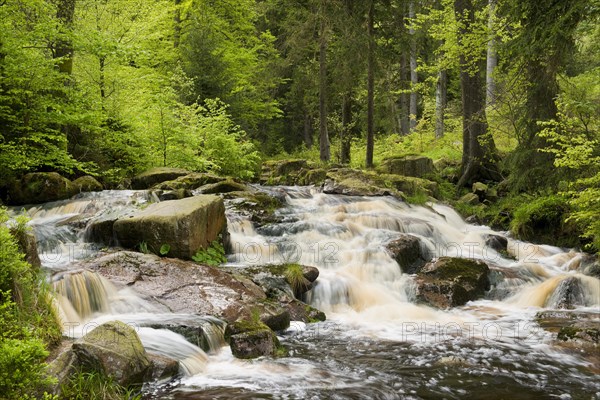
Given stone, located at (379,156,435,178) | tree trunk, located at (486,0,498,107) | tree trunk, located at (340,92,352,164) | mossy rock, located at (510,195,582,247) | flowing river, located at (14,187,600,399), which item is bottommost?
flowing river, located at (14,187,600,399)

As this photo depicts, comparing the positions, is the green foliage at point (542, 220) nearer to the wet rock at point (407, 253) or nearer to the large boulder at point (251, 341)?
the wet rock at point (407, 253)

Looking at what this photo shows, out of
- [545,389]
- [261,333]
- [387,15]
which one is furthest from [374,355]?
[387,15]

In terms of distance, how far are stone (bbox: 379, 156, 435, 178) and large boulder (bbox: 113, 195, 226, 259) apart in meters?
10.7

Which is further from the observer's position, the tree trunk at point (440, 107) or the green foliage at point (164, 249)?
the tree trunk at point (440, 107)

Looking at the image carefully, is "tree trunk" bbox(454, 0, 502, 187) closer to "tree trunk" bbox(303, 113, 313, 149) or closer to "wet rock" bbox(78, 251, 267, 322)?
"wet rock" bbox(78, 251, 267, 322)

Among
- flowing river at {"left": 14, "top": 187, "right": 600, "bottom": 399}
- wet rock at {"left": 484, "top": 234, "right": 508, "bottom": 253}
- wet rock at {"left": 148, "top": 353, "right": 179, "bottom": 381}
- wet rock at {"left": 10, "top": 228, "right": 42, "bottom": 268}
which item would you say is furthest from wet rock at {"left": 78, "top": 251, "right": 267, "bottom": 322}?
wet rock at {"left": 484, "top": 234, "right": 508, "bottom": 253}

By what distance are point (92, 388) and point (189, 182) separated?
1053 cm

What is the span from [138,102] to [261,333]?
11.8 metres

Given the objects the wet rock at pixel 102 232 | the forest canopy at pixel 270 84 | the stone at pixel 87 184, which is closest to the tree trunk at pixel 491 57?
the forest canopy at pixel 270 84

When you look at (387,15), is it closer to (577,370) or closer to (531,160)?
(531,160)

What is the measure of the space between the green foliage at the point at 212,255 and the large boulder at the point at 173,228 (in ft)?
0.30

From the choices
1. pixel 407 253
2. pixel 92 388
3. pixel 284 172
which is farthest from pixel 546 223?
pixel 92 388

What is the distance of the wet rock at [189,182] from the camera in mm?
14086

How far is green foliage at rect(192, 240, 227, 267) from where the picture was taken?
9.58 m
